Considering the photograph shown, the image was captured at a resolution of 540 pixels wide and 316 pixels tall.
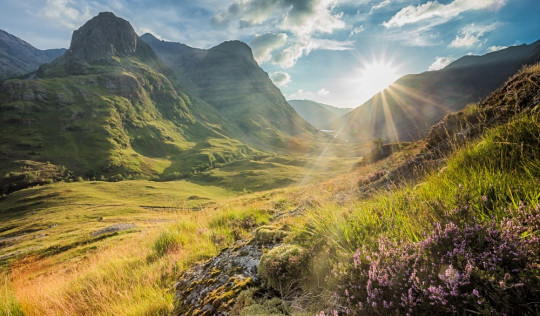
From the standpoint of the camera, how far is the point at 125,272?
18.0ft

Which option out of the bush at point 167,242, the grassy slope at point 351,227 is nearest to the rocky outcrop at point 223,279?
the grassy slope at point 351,227

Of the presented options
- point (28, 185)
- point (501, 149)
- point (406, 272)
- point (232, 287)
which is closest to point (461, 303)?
point (406, 272)

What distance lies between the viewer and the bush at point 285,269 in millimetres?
3199

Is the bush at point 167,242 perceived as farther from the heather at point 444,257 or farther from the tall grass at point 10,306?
the heather at point 444,257

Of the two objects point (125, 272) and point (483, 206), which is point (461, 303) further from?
point (125, 272)

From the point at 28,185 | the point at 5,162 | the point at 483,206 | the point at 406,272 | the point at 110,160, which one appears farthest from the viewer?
the point at 110,160

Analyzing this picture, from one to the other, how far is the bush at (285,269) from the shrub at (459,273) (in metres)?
0.90

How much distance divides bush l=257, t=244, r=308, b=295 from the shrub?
897 millimetres

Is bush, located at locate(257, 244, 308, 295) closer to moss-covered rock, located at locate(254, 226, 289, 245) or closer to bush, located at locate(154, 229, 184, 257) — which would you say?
moss-covered rock, located at locate(254, 226, 289, 245)

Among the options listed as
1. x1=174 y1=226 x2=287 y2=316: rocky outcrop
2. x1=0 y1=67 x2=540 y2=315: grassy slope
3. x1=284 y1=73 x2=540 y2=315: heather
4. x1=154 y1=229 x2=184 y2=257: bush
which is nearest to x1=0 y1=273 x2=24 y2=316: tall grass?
x1=0 y1=67 x2=540 y2=315: grassy slope

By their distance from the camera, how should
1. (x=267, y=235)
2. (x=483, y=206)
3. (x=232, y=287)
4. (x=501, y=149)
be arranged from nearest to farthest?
(x=483, y=206)
(x=232, y=287)
(x=501, y=149)
(x=267, y=235)

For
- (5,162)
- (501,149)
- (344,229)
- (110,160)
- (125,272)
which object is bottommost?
(125,272)

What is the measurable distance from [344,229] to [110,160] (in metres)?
221

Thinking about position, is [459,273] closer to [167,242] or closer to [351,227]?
[351,227]
